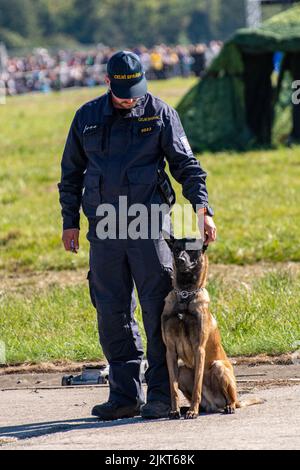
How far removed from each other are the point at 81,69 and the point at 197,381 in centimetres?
5248

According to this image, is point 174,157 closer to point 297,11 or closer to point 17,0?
point 297,11

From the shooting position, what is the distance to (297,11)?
2300 centimetres

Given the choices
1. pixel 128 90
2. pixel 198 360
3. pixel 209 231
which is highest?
pixel 128 90

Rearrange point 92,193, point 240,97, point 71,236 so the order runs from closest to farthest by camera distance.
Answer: point 92,193
point 71,236
point 240,97

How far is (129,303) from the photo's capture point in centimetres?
698

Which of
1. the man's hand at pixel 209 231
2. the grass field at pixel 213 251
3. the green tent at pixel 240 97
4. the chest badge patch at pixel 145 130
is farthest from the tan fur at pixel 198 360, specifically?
the green tent at pixel 240 97

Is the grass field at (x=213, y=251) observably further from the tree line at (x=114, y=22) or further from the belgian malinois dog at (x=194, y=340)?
the tree line at (x=114, y=22)

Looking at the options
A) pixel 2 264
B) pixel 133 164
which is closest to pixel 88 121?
pixel 133 164

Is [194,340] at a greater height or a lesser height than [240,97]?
greater

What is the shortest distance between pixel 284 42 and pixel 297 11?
5.63 feet

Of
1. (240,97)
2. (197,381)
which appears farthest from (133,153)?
(240,97)

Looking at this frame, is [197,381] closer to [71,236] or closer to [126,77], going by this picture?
[71,236]

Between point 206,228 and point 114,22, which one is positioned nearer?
point 206,228

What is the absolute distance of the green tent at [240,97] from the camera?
22422mm
